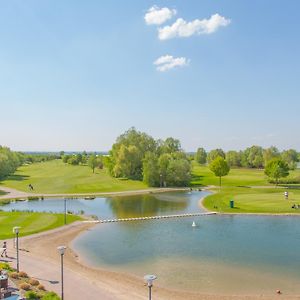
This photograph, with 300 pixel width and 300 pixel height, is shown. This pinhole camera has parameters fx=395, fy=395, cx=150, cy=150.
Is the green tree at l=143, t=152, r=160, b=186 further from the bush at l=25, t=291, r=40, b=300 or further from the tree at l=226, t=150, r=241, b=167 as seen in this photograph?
the tree at l=226, t=150, r=241, b=167

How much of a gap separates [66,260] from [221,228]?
811 inches

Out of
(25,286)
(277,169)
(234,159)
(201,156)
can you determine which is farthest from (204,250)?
(201,156)

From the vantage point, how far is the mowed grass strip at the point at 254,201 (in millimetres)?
58500

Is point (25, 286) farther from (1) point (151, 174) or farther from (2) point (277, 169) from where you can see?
(2) point (277, 169)

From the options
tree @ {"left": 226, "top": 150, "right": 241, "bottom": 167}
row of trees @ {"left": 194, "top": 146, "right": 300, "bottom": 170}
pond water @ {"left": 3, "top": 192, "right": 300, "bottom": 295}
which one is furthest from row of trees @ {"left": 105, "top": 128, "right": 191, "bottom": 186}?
tree @ {"left": 226, "top": 150, "right": 241, "bottom": 167}

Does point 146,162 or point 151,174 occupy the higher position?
point 146,162

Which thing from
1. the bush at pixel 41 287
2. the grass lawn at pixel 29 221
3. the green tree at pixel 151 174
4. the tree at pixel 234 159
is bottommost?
Answer: the bush at pixel 41 287

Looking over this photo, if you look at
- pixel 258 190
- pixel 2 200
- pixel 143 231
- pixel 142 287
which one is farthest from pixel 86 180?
pixel 142 287

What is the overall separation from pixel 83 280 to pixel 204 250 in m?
14.1

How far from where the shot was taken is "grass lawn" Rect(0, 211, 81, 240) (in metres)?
43.9

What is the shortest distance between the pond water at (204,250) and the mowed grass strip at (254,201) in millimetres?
3849

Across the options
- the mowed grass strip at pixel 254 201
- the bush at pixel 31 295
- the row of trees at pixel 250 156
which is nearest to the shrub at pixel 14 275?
the bush at pixel 31 295

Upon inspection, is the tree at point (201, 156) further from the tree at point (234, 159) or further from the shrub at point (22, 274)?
the shrub at point (22, 274)

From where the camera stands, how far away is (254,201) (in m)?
65.9
